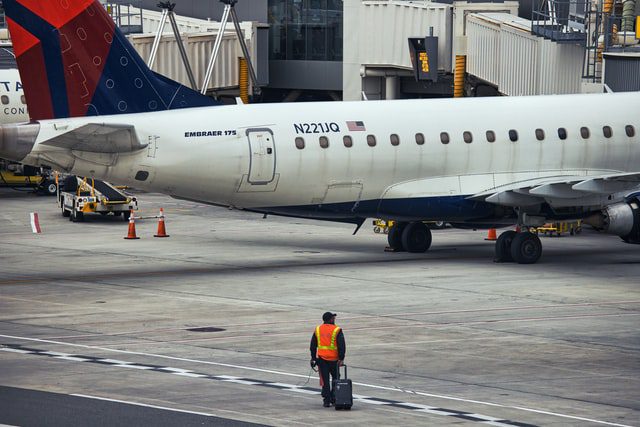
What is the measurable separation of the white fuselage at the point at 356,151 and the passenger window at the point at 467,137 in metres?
0.05

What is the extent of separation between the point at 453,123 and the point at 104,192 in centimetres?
1803

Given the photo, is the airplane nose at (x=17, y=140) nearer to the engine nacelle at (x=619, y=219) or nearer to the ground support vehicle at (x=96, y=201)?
the ground support vehicle at (x=96, y=201)

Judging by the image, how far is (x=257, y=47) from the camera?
2778 inches

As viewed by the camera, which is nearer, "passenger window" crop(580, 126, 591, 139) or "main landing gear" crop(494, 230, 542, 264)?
"main landing gear" crop(494, 230, 542, 264)

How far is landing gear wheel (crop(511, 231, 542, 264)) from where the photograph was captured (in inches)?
1624

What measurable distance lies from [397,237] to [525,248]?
4816 mm

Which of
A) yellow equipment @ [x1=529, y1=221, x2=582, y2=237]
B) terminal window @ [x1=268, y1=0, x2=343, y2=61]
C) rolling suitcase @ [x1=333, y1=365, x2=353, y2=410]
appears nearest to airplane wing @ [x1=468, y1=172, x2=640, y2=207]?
yellow equipment @ [x1=529, y1=221, x2=582, y2=237]

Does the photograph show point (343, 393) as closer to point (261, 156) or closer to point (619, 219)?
point (261, 156)

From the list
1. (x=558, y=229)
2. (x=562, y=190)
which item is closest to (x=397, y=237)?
(x=562, y=190)

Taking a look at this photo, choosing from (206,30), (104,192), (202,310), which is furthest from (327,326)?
(206,30)

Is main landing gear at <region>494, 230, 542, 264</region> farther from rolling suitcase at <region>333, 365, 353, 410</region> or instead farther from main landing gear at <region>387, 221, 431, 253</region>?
rolling suitcase at <region>333, 365, 353, 410</region>

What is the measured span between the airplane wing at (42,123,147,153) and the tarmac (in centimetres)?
374

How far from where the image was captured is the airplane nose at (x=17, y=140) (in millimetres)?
35844

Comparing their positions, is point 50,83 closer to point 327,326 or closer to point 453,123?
point 453,123
